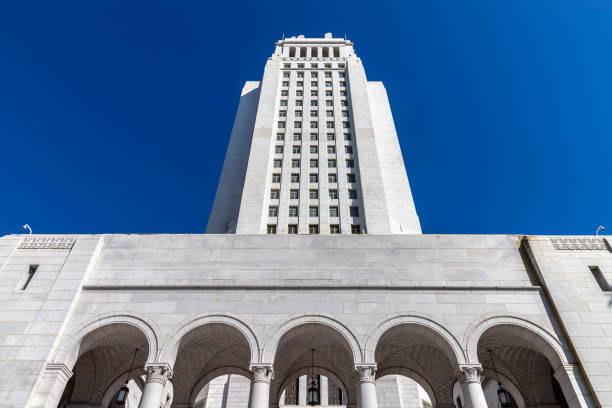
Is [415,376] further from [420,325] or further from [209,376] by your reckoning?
[209,376]

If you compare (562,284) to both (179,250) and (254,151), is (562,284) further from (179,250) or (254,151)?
(254,151)

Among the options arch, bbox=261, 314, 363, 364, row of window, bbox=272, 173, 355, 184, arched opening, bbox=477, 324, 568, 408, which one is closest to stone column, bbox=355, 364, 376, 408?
arch, bbox=261, 314, 363, 364

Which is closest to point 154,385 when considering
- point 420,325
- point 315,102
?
point 420,325

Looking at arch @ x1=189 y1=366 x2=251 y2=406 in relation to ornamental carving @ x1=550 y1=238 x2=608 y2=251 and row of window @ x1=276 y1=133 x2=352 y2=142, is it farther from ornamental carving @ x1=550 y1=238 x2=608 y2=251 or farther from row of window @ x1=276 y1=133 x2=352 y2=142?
row of window @ x1=276 y1=133 x2=352 y2=142

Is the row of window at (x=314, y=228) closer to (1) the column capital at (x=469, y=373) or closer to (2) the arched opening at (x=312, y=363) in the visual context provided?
(2) the arched opening at (x=312, y=363)

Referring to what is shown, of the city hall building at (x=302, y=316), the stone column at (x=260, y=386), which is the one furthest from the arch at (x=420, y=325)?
the stone column at (x=260, y=386)

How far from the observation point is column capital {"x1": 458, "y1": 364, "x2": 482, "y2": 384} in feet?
47.1

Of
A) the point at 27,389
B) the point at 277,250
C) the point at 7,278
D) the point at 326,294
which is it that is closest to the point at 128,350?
the point at 27,389

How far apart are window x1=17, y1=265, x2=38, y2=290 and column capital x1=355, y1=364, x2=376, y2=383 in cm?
1340

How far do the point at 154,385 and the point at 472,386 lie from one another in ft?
34.6

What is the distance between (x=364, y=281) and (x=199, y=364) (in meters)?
8.04

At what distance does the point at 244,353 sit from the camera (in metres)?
18.5

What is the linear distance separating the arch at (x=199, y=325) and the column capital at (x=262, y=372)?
0.69 feet

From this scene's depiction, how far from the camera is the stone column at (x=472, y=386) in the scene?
14.0 m
